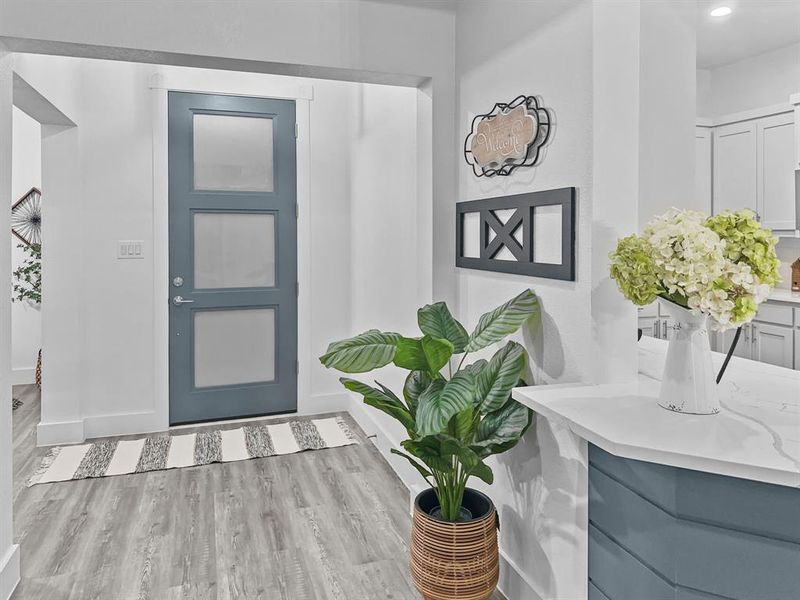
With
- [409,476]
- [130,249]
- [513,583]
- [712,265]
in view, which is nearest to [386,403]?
[513,583]

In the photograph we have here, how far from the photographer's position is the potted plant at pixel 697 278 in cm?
132

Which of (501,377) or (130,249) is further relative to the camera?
(130,249)

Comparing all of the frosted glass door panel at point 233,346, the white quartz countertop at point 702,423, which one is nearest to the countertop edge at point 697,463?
the white quartz countertop at point 702,423

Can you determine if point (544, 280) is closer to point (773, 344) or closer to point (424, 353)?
point (424, 353)

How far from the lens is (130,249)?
393 centimetres

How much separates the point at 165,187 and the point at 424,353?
2853mm

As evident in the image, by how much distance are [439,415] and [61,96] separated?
3326 mm

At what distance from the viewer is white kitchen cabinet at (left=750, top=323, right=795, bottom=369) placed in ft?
12.7

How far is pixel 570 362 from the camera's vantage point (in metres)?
1.84

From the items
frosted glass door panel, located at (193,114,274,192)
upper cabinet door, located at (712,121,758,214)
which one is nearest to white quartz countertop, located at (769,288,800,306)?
upper cabinet door, located at (712,121,758,214)

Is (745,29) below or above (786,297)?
above

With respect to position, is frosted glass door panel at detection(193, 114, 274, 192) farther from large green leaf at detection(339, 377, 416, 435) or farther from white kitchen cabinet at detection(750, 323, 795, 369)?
white kitchen cabinet at detection(750, 323, 795, 369)

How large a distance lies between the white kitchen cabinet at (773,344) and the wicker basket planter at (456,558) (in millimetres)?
2983

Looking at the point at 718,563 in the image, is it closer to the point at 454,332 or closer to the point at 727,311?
the point at 727,311
